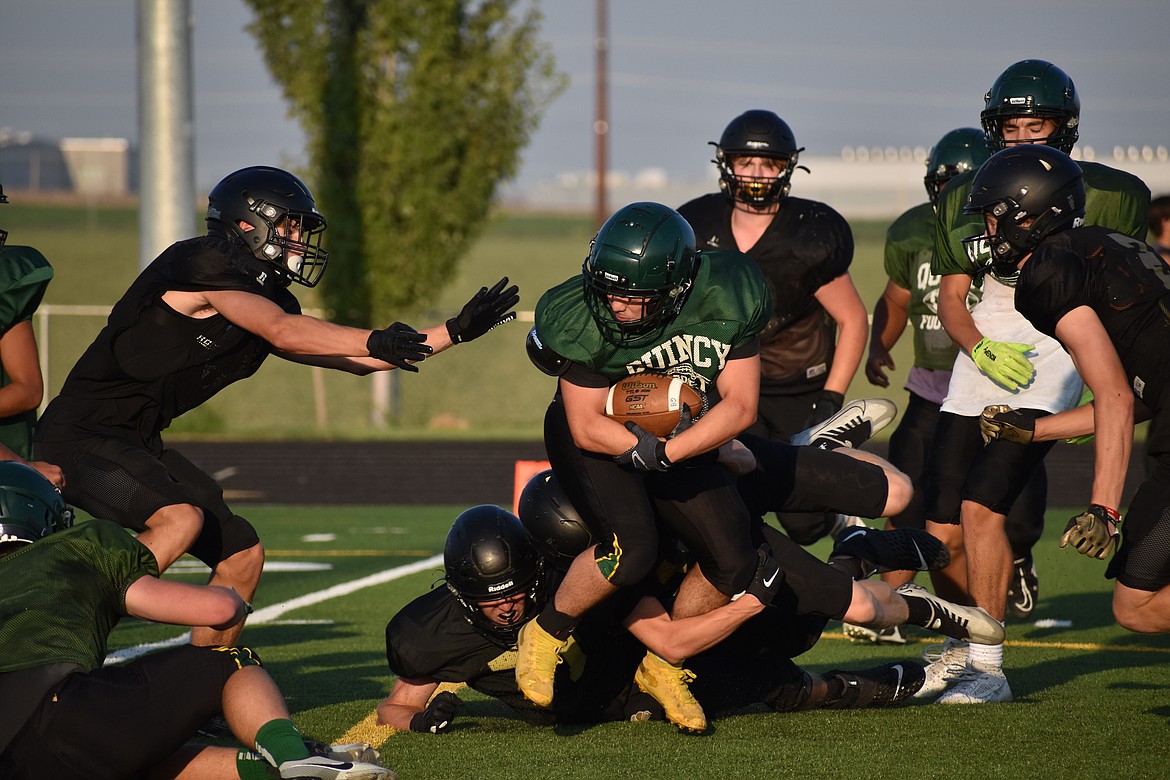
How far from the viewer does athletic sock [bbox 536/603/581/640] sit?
4262 mm

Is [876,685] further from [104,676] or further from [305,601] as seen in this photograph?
[305,601]

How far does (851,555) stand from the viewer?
491cm

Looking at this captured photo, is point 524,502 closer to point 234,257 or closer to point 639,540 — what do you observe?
point 639,540

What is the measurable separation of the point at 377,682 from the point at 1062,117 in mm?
3454

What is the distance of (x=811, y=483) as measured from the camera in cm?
487

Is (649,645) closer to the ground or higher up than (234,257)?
closer to the ground

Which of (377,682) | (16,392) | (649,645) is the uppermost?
(16,392)

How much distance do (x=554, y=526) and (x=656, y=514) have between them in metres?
0.34

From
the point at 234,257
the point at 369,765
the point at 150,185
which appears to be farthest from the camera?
the point at 150,185

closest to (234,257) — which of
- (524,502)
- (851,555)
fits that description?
(524,502)

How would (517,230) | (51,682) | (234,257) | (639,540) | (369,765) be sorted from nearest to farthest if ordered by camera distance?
(51,682) → (369,765) → (639,540) → (234,257) → (517,230)

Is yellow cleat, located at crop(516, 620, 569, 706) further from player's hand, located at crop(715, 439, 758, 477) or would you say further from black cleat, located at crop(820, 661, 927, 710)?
black cleat, located at crop(820, 661, 927, 710)

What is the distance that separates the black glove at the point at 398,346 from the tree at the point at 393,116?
13640 mm

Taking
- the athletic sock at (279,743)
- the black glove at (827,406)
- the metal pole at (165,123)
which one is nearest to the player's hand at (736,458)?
the black glove at (827,406)
